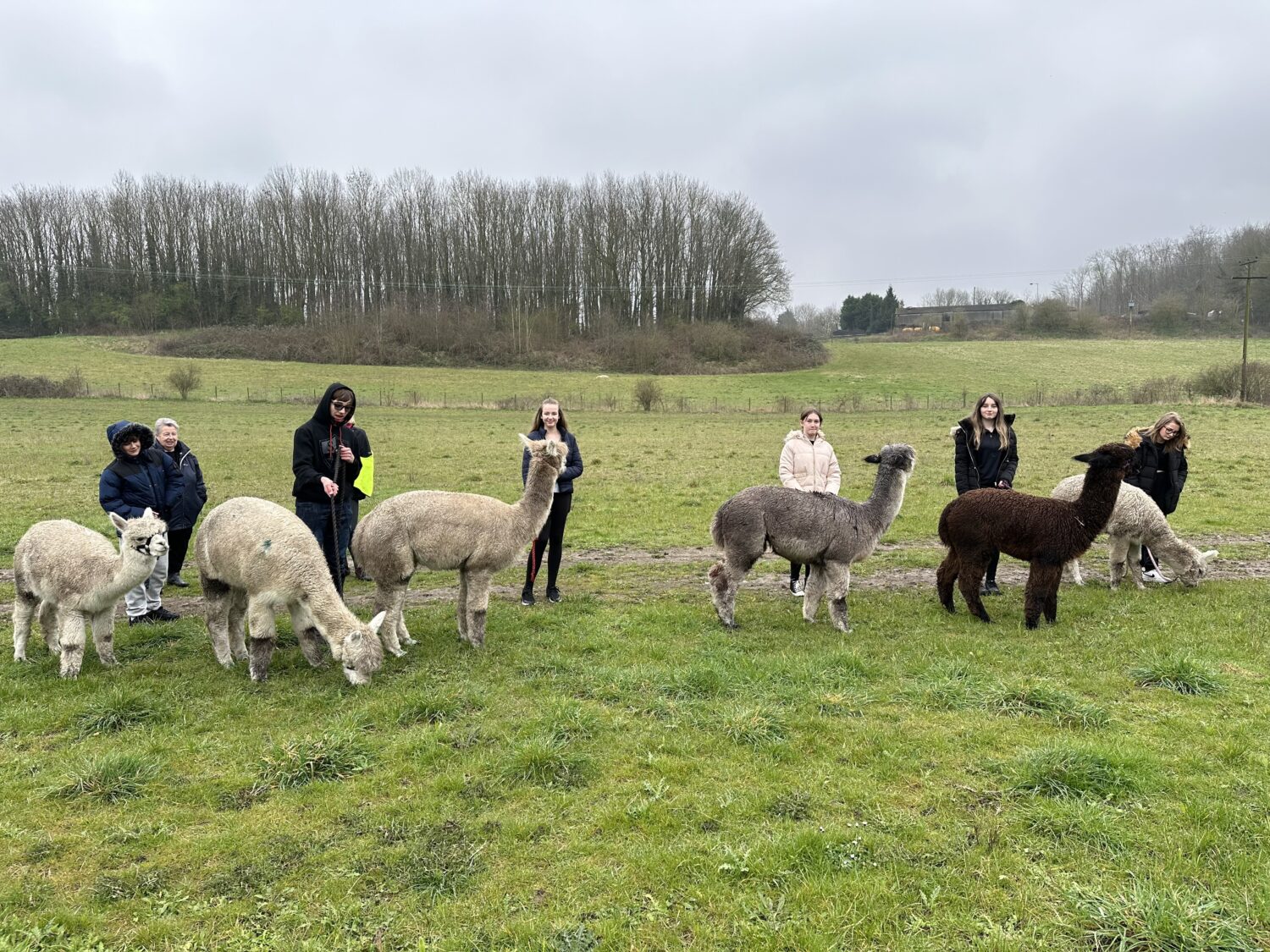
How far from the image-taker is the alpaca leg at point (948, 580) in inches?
307

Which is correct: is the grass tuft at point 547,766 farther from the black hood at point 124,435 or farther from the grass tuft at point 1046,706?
the black hood at point 124,435

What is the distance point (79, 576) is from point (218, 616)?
1.08 metres

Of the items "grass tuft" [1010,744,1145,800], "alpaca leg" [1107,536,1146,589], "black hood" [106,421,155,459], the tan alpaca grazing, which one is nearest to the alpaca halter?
"black hood" [106,421,155,459]

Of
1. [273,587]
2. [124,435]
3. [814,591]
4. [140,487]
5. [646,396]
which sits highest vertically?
[646,396]

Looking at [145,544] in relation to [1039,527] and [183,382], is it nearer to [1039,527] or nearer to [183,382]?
[1039,527]

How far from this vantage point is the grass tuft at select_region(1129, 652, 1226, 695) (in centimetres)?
557

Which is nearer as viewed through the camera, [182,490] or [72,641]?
[72,641]

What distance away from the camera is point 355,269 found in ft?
233

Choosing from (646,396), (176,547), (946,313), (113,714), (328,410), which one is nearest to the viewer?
(113,714)

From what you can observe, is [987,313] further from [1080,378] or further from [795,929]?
A: [795,929]

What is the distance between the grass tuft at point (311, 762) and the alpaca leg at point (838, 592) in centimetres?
454

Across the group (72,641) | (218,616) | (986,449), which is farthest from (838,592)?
(72,641)

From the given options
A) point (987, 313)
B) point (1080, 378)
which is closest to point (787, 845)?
point (1080, 378)

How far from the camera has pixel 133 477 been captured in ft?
22.2
